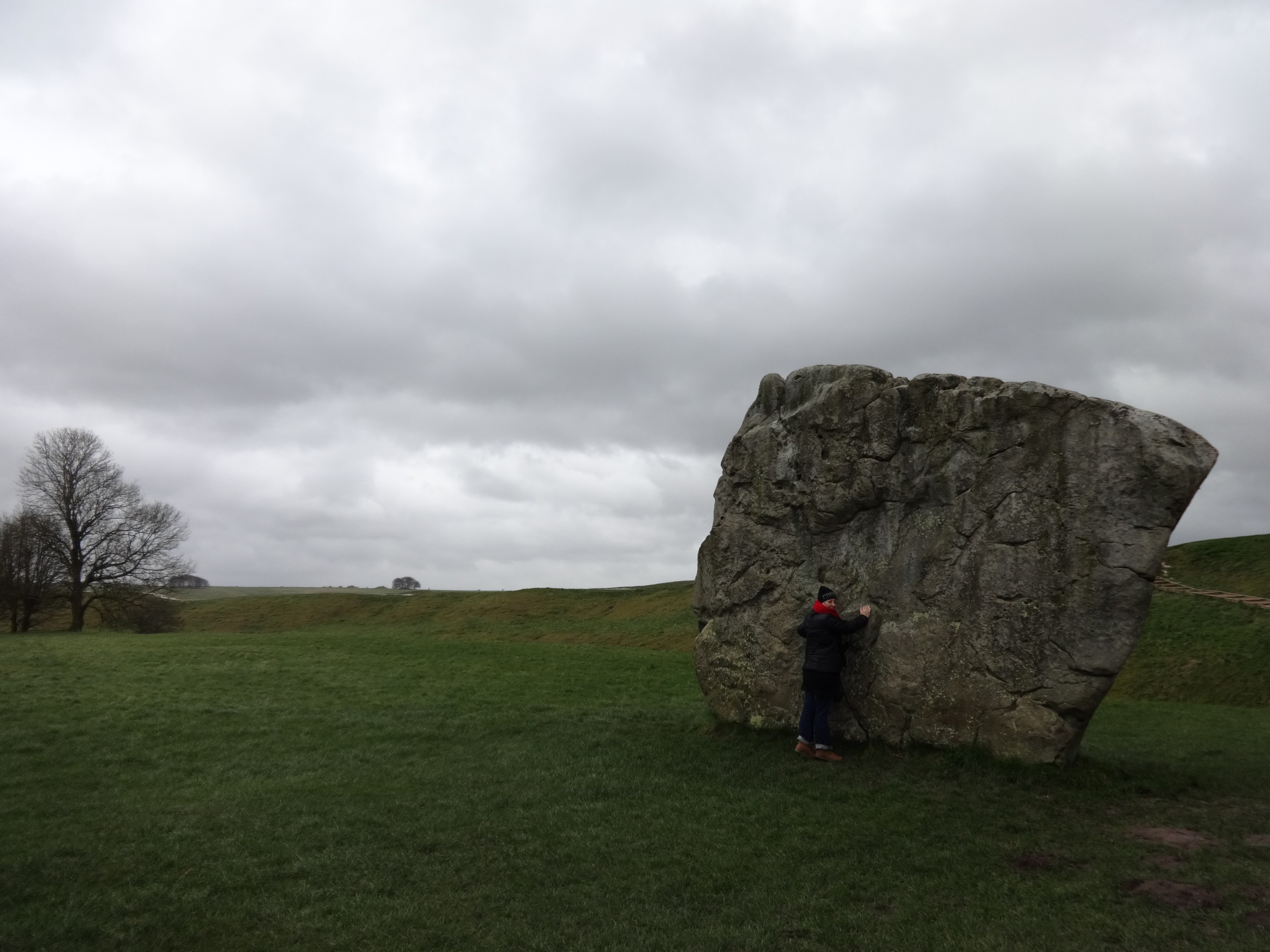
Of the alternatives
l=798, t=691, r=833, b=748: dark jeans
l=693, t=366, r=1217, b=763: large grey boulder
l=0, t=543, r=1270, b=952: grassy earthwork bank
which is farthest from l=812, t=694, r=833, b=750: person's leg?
l=693, t=366, r=1217, b=763: large grey boulder

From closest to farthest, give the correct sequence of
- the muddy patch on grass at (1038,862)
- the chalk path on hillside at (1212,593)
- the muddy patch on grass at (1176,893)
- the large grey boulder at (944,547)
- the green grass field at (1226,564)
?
the muddy patch on grass at (1176,893), the muddy patch on grass at (1038,862), the large grey boulder at (944,547), the chalk path on hillside at (1212,593), the green grass field at (1226,564)

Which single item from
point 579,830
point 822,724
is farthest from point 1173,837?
point 579,830

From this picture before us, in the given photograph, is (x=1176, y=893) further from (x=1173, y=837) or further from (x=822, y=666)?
(x=822, y=666)

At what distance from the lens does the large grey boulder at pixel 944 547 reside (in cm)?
1122

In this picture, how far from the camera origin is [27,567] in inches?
1945

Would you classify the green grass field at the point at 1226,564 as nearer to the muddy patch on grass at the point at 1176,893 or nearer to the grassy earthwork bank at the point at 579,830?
the grassy earthwork bank at the point at 579,830

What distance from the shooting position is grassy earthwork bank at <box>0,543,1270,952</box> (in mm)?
7258

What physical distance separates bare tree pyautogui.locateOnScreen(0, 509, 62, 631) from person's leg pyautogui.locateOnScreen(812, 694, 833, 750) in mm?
52966

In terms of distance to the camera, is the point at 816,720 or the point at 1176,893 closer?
the point at 1176,893

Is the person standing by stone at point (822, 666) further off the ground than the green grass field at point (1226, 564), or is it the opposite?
the green grass field at point (1226, 564)

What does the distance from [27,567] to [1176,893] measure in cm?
5965

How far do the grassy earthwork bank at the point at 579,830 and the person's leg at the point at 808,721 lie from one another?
14.7 inches

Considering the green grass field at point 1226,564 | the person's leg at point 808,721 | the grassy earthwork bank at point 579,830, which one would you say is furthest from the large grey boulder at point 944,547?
the green grass field at point 1226,564

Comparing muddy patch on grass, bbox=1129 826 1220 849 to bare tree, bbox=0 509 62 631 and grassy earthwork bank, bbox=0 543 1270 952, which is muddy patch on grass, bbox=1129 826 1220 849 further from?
bare tree, bbox=0 509 62 631
